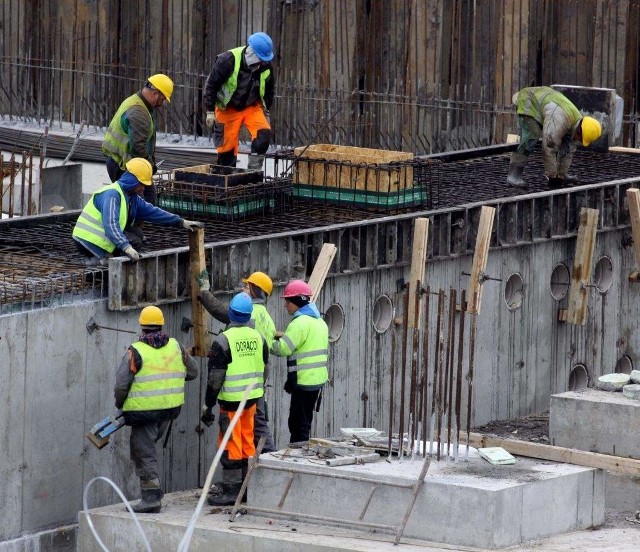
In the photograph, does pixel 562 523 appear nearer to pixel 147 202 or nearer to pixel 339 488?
pixel 339 488

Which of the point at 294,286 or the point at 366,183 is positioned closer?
the point at 294,286

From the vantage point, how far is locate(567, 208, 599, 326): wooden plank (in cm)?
2152

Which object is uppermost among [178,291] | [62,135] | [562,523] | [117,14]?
[117,14]

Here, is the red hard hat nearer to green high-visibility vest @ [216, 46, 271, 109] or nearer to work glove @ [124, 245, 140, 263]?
work glove @ [124, 245, 140, 263]

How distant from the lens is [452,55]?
96.2ft

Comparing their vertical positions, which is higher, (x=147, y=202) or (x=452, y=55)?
(x=452, y=55)

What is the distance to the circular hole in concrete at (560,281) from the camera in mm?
21922

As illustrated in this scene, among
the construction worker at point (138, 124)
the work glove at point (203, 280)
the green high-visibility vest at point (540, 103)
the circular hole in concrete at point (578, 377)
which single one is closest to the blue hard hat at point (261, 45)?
the construction worker at point (138, 124)

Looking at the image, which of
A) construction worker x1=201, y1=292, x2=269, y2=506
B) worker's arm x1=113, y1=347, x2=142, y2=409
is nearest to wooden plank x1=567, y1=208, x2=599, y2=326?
construction worker x1=201, y1=292, x2=269, y2=506

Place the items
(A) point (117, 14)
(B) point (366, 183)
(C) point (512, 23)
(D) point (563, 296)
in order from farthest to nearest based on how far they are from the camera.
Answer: (A) point (117, 14)
(C) point (512, 23)
(D) point (563, 296)
(B) point (366, 183)

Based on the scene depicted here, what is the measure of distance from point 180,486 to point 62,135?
14.0m

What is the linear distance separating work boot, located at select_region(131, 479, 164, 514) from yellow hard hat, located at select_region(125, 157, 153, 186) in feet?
9.52

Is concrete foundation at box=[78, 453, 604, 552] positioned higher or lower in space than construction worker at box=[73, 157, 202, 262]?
lower

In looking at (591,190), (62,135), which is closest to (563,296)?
(591,190)
